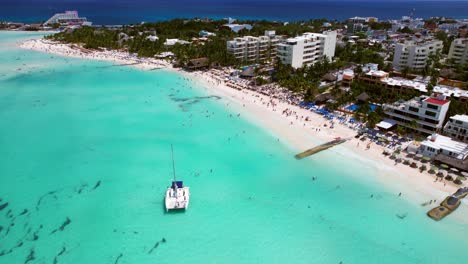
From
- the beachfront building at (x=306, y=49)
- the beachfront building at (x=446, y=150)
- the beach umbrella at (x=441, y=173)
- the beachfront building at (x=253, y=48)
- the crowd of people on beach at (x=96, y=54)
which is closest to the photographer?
the beach umbrella at (x=441, y=173)

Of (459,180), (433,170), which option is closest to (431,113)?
(433,170)

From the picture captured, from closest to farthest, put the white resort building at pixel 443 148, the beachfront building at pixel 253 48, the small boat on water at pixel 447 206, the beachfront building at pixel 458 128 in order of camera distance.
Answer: the small boat on water at pixel 447 206 < the white resort building at pixel 443 148 < the beachfront building at pixel 458 128 < the beachfront building at pixel 253 48

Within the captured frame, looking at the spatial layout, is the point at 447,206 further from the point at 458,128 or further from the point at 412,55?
the point at 412,55

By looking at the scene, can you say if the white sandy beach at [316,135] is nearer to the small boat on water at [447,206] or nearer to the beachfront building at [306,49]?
the small boat on water at [447,206]

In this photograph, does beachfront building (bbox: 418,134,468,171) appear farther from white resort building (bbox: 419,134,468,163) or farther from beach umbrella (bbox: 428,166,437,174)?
beach umbrella (bbox: 428,166,437,174)

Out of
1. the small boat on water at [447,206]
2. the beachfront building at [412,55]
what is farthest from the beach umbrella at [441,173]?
the beachfront building at [412,55]

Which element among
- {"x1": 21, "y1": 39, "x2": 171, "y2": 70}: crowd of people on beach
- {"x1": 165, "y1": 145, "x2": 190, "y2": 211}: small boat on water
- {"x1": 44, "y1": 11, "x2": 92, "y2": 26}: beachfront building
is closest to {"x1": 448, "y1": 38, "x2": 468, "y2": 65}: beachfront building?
{"x1": 21, "y1": 39, "x2": 171, "y2": 70}: crowd of people on beach
